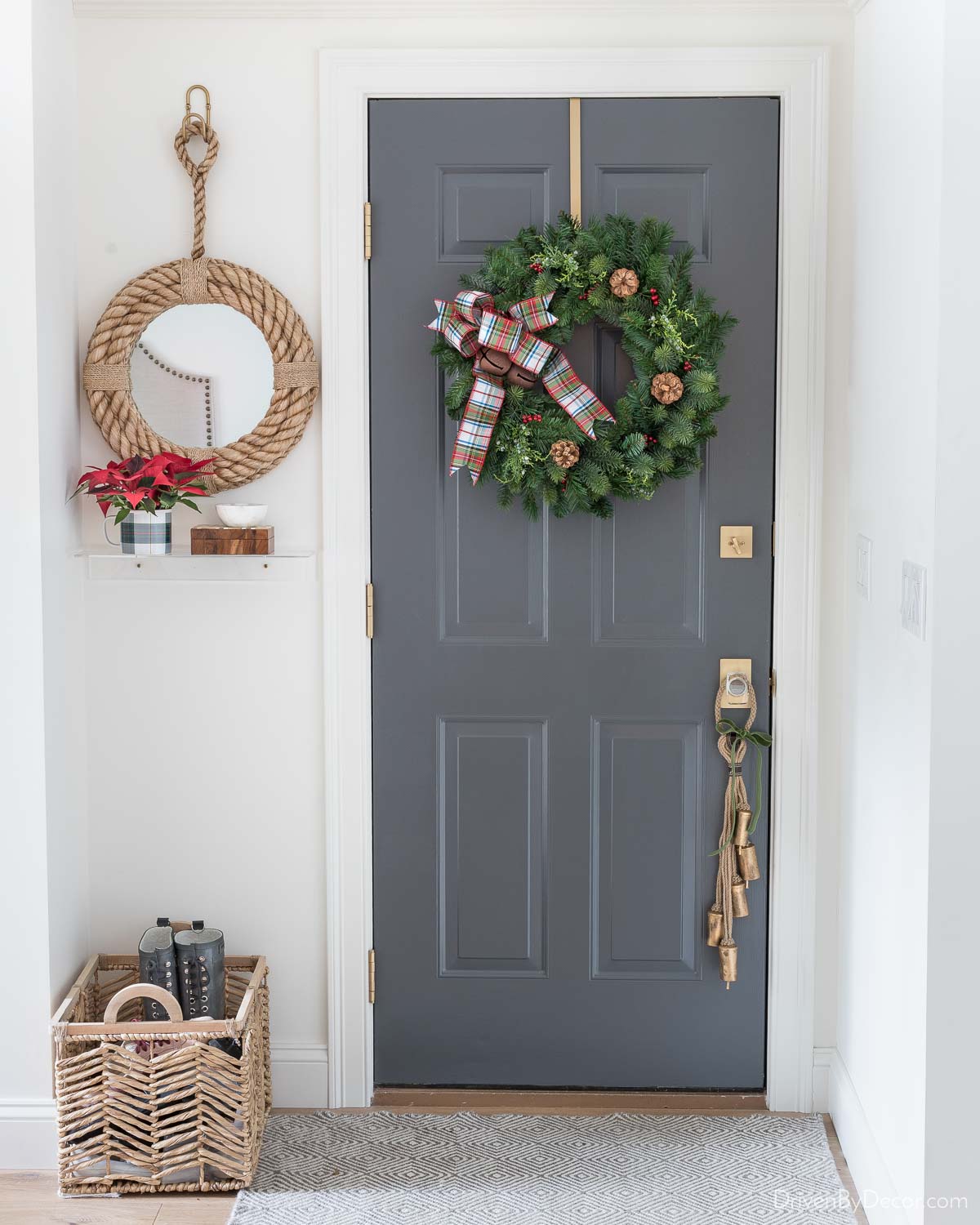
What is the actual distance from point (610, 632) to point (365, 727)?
556mm

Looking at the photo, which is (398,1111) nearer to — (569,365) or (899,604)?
(899,604)

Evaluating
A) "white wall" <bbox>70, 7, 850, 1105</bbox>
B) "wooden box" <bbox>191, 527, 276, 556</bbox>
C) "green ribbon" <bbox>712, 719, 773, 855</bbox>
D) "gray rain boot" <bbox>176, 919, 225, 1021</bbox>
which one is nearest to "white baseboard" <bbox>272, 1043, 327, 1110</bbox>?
"white wall" <bbox>70, 7, 850, 1105</bbox>

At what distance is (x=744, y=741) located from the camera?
2.41 metres

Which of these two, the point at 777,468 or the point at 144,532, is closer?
the point at 144,532

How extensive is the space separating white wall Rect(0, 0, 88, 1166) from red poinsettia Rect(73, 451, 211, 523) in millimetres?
106

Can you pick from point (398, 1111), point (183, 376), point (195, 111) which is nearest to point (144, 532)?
point (183, 376)

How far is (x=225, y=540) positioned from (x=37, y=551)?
35 centimetres

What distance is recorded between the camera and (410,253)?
2375 millimetres

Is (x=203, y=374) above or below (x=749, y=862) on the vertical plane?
above

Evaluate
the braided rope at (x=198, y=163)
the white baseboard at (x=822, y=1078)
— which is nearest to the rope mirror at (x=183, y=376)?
the braided rope at (x=198, y=163)

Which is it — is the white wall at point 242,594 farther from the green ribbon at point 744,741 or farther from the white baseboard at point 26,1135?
the white baseboard at point 26,1135

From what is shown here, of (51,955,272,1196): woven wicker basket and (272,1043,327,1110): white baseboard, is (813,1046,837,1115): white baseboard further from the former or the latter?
(51,955,272,1196): woven wicker basket

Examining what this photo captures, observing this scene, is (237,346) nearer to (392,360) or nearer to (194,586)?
(392,360)

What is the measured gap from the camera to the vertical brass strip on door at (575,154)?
2.33 m
